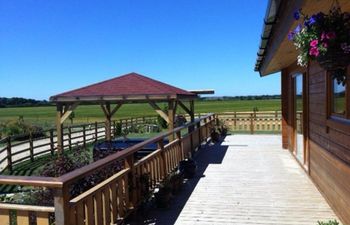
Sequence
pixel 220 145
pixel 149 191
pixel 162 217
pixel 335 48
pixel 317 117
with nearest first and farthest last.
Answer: pixel 335 48
pixel 162 217
pixel 149 191
pixel 317 117
pixel 220 145

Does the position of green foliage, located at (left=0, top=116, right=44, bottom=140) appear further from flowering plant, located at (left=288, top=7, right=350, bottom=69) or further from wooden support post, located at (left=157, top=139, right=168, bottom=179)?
flowering plant, located at (left=288, top=7, right=350, bottom=69)

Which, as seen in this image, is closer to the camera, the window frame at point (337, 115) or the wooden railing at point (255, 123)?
the window frame at point (337, 115)

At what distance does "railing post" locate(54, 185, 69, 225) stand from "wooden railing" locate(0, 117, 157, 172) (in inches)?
226

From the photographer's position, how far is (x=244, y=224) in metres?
4.72

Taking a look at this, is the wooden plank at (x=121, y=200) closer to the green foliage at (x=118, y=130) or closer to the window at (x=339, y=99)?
the window at (x=339, y=99)

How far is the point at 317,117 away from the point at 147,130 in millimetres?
16086

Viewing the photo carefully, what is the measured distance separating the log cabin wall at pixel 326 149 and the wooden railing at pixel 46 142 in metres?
5.05

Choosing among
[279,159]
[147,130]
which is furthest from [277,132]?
[279,159]

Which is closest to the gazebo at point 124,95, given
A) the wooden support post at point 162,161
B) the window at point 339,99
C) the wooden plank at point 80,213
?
the wooden support post at point 162,161

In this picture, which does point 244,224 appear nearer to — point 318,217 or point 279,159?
point 318,217

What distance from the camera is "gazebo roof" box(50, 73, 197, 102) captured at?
400 inches

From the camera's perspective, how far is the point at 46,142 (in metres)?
19.5

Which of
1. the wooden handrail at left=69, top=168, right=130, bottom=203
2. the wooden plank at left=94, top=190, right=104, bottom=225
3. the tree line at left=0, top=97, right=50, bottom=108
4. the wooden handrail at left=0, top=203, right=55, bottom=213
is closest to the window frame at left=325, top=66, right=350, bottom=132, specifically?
the wooden handrail at left=69, top=168, right=130, bottom=203

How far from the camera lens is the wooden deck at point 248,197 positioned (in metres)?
4.97
